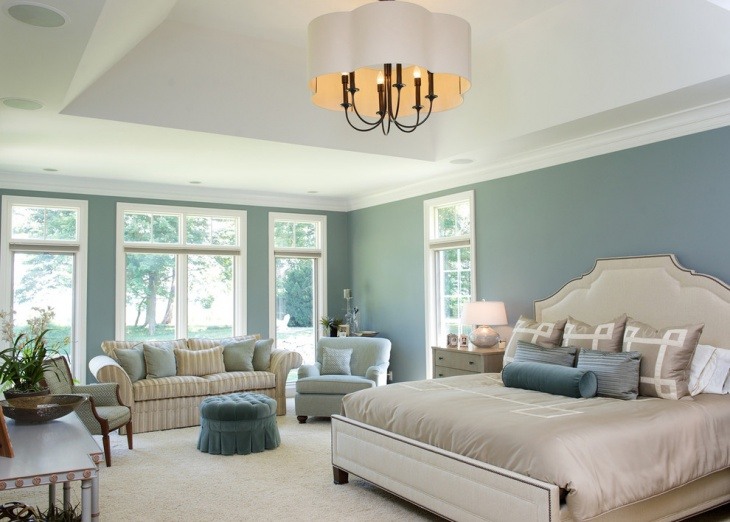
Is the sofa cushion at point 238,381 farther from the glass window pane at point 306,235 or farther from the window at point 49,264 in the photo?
the glass window pane at point 306,235

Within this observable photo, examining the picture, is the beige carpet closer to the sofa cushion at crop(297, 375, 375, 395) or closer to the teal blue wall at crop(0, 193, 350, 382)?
the sofa cushion at crop(297, 375, 375, 395)

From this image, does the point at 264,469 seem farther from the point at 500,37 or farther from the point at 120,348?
the point at 500,37

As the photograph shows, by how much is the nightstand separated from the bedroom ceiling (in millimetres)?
1717

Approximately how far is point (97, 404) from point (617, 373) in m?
4.07

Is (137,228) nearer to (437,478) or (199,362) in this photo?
(199,362)

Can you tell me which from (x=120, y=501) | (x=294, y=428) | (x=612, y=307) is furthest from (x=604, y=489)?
(x=294, y=428)

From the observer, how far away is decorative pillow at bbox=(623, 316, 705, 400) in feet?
12.1

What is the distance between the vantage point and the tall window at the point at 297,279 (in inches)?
316

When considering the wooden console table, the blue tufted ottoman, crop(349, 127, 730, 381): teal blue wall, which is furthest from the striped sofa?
the wooden console table

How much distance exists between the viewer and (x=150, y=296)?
7.21 metres

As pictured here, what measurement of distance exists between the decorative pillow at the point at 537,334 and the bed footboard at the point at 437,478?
1.33 metres

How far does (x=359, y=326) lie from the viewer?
820 cm

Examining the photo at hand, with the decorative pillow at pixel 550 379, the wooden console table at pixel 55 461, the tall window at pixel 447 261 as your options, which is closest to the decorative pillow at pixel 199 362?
the tall window at pixel 447 261

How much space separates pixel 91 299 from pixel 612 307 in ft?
17.2
